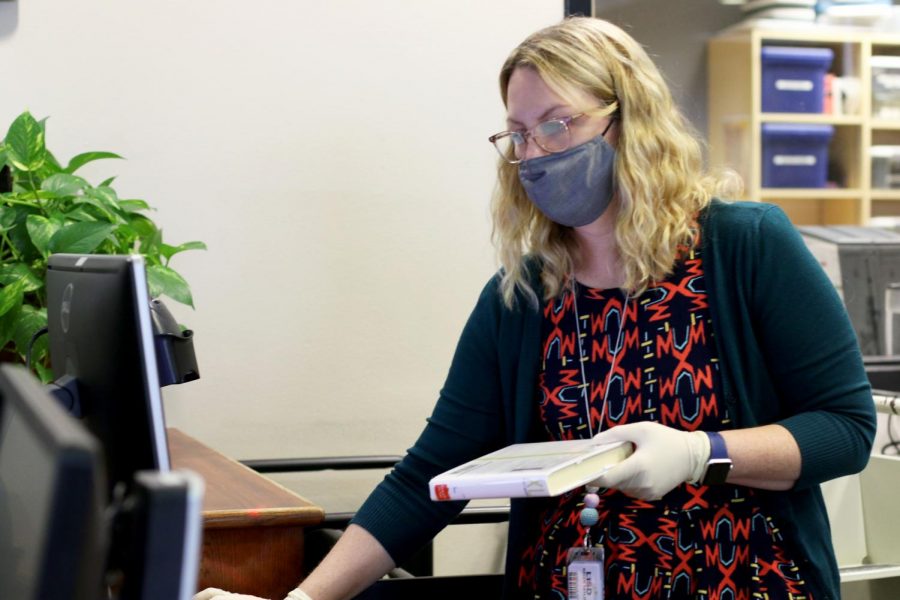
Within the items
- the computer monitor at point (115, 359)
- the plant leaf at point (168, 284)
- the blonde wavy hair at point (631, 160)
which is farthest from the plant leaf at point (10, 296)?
the blonde wavy hair at point (631, 160)

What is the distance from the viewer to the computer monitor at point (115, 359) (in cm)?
96

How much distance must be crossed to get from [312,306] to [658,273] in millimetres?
1198

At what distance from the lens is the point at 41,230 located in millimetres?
1863

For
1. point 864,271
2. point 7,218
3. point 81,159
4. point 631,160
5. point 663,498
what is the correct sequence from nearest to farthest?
point 663,498 < point 631,160 < point 7,218 < point 81,159 < point 864,271

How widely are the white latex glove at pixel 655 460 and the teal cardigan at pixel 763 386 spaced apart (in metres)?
0.13

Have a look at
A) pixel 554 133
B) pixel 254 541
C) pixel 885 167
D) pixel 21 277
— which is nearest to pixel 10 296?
pixel 21 277

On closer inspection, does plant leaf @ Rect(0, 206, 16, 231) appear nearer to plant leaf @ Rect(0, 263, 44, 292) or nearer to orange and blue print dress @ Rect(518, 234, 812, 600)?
plant leaf @ Rect(0, 263, 44, 292)

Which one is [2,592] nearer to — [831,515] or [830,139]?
[831,515]

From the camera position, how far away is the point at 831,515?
204 centimetres

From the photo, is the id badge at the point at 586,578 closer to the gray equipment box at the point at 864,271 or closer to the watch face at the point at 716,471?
the watch face at the point at 716,471

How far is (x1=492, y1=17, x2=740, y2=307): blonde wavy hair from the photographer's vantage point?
1417 mm

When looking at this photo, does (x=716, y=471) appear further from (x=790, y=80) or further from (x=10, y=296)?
(x=790, y=80)

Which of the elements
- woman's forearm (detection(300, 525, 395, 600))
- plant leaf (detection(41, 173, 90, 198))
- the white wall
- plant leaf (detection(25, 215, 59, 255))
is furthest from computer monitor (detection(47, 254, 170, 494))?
the white wall

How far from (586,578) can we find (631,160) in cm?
56
